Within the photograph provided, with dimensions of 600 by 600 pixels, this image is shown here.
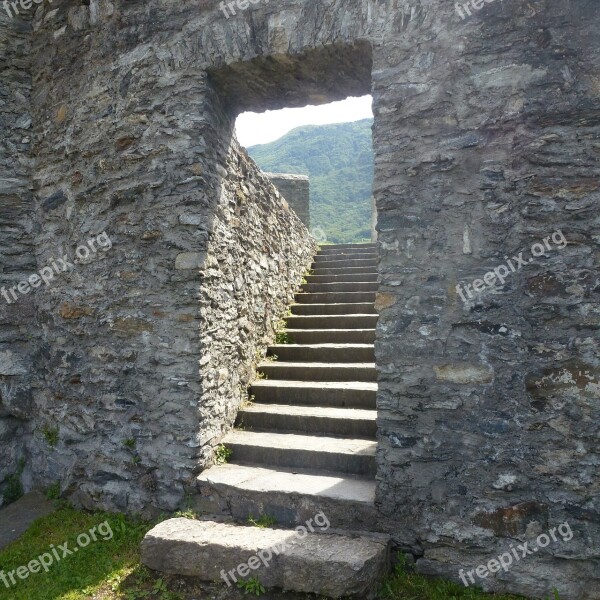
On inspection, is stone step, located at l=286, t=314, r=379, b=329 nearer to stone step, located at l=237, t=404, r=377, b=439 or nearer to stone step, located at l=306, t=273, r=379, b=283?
stone step, located at l=306, t=273, r=379, b=283

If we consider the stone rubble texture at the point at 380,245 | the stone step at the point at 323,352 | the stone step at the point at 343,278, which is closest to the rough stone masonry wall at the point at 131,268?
the stone rubble texture at the point at 380,245

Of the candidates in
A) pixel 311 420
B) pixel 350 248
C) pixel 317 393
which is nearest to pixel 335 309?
pixel 317 393

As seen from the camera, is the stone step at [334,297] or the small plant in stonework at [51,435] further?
the stone step at [334,297]

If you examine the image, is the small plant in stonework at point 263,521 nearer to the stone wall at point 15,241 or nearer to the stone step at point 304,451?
the stone step at point 304,451

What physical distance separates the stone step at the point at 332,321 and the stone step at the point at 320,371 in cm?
89

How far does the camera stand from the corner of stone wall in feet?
12.3

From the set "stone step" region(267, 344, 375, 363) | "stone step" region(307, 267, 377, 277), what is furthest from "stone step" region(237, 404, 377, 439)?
"stone step" region(307, 267, 377, 277)

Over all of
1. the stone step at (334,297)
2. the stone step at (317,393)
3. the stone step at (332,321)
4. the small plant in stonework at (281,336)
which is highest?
the stone step at (334,297)

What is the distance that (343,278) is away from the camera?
6934 millimetres

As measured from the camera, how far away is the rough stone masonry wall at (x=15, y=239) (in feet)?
14.3

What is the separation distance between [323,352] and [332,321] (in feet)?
2.39

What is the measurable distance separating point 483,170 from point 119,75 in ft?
9.67

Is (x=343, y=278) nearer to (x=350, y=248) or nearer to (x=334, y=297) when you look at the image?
(x=334, y=297)

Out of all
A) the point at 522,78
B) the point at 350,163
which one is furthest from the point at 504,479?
the point at 350,163
